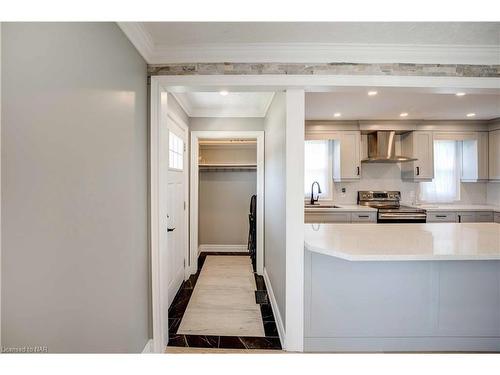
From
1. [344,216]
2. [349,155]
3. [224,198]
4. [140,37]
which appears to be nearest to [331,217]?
[344,216]

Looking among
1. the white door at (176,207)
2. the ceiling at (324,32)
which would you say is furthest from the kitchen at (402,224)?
the white door at (176,207)

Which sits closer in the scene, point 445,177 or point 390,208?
point 390,208

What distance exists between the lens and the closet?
5.03 meters

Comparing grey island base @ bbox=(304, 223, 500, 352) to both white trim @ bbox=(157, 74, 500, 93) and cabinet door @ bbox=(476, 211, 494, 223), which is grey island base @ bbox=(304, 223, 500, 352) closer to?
white trim @ bbox=(157, 74, 500, 93)

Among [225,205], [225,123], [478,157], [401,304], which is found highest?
[225,123]

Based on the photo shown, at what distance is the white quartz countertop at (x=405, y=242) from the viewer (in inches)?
61.6

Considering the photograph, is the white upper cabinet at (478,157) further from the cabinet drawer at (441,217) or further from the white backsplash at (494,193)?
the cabinet drawer at (441,217)

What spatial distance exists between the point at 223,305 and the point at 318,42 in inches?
107

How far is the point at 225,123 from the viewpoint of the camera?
3.61 m

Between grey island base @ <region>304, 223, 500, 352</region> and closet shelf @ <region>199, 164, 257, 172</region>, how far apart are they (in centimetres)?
303

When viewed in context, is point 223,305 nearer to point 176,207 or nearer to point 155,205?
point 176,207

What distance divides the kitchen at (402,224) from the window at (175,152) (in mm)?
1678

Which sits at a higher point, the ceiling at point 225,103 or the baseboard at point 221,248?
the ceiling at point 225,103
